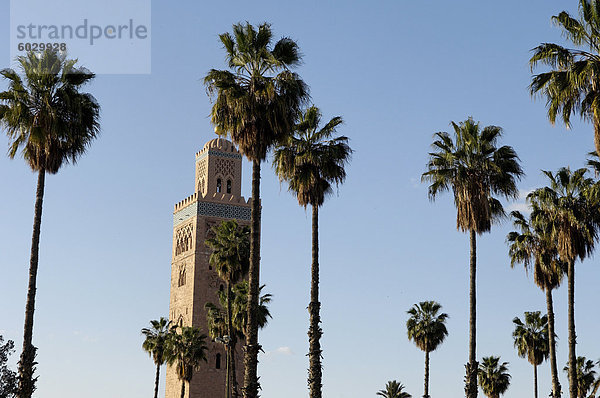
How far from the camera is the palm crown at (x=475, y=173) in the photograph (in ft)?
108

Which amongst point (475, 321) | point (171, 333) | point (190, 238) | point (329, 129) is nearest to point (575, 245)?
point (475, 321)

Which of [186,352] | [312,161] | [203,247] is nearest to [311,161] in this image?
[312,161]

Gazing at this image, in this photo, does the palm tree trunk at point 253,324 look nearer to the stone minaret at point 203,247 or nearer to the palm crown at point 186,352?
the palm crown at point 186,352

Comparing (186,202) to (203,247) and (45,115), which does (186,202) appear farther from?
(45,115)

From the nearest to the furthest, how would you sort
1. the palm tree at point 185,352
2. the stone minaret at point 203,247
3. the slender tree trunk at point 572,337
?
1. the slender tree trunk at point 572,337
2. the palm tree at point 185,352
3. the stone minaret at point 203,247

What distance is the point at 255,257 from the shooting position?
25.9 meters

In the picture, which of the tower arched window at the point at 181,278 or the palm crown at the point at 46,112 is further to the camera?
the tower arched window at the point at 181,278

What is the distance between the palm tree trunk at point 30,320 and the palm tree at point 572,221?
21.1m

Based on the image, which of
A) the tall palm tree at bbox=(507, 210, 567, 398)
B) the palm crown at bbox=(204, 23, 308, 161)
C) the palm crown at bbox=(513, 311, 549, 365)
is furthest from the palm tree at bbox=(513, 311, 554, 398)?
the palm crown at bbox=(204, 23, 308, 161)

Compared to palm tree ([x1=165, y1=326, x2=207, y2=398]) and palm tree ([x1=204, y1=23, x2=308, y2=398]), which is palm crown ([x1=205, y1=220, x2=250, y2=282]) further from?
palm tree ([x1=204, y1=23, x2=308, y2=398])

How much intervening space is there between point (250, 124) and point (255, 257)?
4.30 metres

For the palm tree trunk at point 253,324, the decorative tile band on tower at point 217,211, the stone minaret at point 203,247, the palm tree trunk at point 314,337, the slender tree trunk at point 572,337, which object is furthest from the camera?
the decorative tile band on tower at point 217,211

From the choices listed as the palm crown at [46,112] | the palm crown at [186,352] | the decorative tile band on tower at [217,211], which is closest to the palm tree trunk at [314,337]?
the palm crown at [46,112]

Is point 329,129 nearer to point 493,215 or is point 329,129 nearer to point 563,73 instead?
point 493,215
